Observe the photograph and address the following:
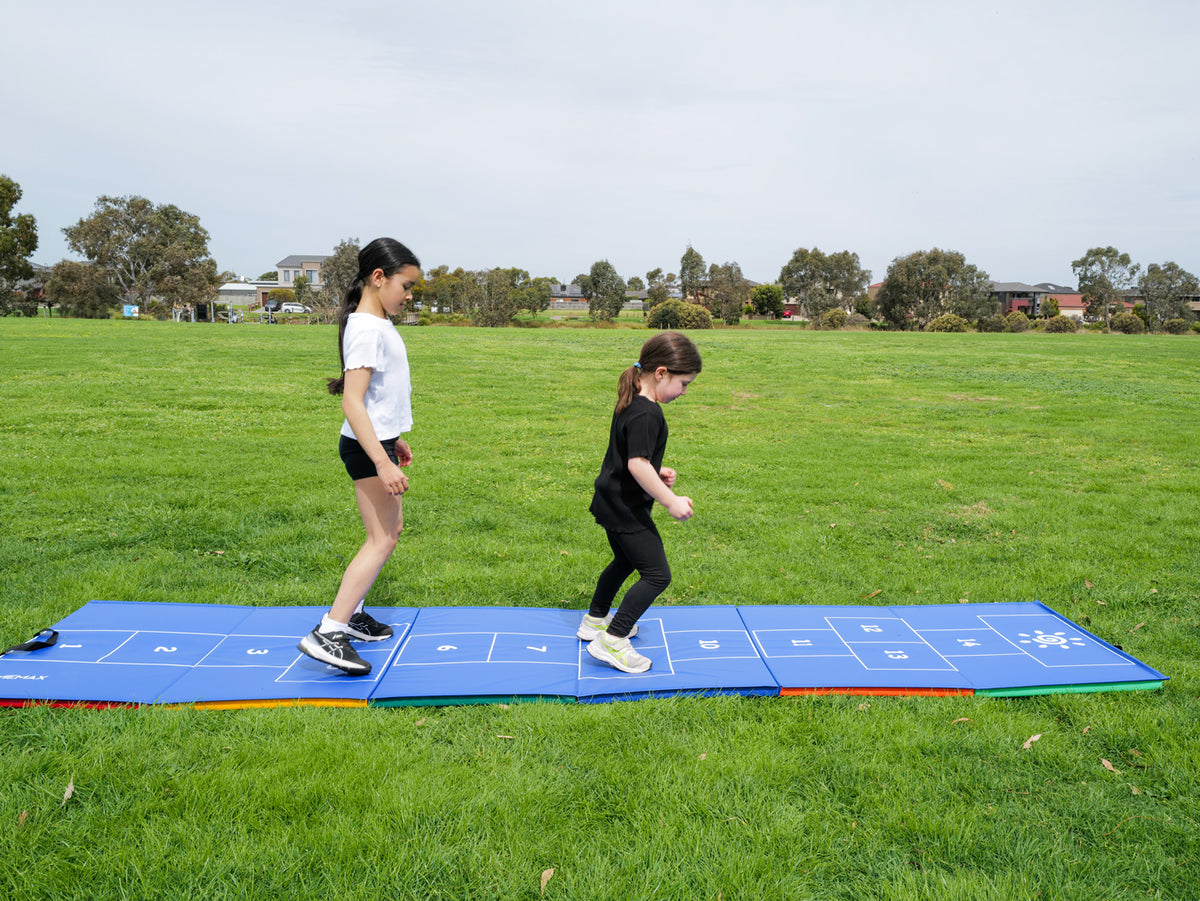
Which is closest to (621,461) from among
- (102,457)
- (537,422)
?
(102,457)

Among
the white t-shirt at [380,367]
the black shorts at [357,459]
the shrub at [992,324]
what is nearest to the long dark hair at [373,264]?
the white t-shirt at [380,367]

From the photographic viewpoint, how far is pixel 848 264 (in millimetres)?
77438

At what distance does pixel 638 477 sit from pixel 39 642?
3.24 meters

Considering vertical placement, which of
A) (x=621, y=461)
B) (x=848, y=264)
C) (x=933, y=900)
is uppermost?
(x=848, y=264)

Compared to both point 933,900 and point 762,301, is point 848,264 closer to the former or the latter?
point 762,301

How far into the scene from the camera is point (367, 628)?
439cm

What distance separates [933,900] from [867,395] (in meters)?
15.7

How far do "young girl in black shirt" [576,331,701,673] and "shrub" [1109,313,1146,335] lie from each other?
71.9 m

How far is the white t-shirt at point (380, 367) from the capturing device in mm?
3703

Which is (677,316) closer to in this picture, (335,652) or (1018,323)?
(1018,323)

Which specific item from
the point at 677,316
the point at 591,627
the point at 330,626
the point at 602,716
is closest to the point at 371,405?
the point at 330,626

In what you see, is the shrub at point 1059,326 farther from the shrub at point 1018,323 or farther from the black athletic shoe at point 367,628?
the black athletic shoe at point 367,628

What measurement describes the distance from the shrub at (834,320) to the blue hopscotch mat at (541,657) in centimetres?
6339

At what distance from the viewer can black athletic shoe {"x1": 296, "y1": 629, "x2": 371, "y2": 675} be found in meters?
3.83
